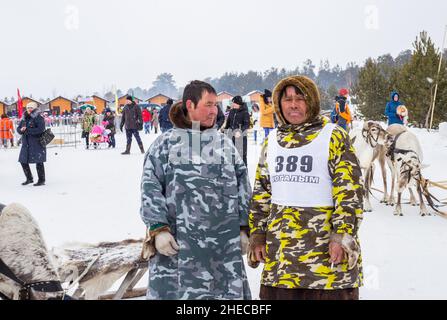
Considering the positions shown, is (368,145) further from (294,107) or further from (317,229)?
(317,229)

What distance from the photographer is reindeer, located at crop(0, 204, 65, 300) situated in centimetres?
143

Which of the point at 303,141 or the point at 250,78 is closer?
the point at 303,141

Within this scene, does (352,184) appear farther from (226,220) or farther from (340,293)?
(226,220)

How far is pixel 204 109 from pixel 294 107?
50 cm

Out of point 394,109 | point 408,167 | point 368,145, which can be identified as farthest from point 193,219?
point 394,109

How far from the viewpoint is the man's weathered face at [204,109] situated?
8.13 feet

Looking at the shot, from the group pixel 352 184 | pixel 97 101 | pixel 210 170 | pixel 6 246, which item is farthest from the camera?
pixel 97 101

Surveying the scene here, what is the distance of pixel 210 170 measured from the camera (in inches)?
94.7

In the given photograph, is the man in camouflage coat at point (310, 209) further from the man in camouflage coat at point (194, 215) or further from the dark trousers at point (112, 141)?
the dark trousers at point (112, 141)

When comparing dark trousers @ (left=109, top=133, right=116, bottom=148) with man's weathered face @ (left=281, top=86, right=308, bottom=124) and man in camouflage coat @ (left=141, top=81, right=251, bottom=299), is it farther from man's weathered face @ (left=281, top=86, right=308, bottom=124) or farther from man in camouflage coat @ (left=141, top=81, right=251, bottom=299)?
man's weathered face @ (left=281, top=86, right=308, bottom=124)
